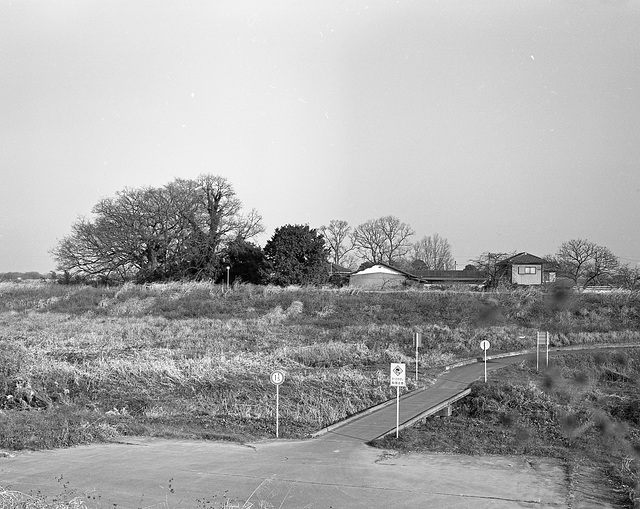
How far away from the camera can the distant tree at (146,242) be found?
55188 mm

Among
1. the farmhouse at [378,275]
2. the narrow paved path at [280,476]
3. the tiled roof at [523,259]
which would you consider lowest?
the narrow paved path at [280,476]

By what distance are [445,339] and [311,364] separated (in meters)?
10.4

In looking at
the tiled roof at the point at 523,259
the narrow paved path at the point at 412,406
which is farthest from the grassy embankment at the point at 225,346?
the tiled roof at the point at 523,259

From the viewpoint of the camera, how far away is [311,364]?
25734mm

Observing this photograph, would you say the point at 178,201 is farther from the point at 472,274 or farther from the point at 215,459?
the point at 215,459

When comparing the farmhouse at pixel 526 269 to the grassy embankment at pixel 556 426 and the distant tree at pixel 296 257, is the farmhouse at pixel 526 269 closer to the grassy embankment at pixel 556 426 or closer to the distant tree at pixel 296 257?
the distant tree at pixel 296 257

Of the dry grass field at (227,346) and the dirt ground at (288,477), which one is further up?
the dry grass field at (227,346)

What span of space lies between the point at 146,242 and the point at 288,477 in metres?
46.4

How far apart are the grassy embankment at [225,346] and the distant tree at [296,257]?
4.61 m

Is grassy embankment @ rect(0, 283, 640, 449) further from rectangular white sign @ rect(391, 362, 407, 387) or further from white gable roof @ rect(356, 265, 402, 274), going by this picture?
white gable roof @ rect(356, 265, 402, 274)

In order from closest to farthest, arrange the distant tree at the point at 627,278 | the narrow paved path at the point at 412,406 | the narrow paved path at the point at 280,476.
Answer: the narrow paved path at the point at 280,476, the narrow paved path at the point at 412,406, the distant tree at the point at 627,278

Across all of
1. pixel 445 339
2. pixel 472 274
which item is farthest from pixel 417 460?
pixel 472 274

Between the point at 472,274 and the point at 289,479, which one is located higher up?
the point at 472,274

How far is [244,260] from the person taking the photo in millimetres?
57594
